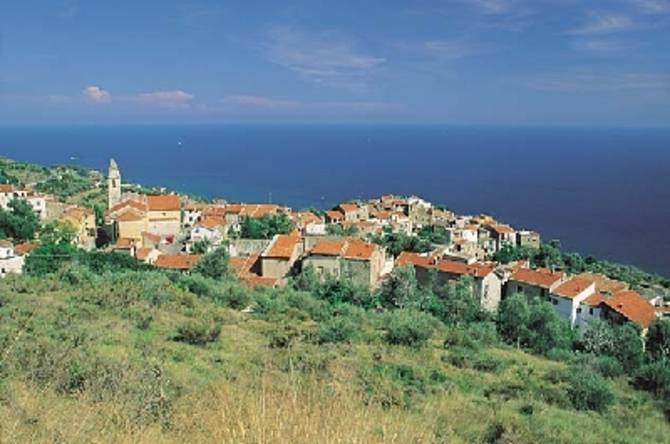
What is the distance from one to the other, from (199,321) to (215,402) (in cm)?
785

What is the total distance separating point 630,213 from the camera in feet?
250

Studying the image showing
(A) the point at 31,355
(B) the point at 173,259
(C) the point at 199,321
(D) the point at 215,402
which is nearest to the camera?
(D) the point at 215,402

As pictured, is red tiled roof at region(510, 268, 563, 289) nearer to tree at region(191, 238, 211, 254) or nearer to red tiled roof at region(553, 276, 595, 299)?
red tiled roof at region(553, 276, 595, 299)

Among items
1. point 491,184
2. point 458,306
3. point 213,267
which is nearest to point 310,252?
point 213,267

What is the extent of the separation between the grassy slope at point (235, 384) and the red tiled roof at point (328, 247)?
1010cm

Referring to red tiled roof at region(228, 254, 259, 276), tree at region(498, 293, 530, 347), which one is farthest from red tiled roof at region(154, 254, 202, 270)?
tree at region(498, 293, 530, 347)

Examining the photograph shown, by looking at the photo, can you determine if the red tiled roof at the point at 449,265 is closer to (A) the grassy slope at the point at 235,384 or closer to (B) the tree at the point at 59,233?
(A) the grassy slope at the point at 235,384

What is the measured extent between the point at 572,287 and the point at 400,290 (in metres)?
9.33

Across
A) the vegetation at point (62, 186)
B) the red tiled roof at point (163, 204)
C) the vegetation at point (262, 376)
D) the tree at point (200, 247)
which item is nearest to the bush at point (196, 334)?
the vegetation at point (262, 376)

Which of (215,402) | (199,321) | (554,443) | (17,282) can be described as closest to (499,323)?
(199,321)

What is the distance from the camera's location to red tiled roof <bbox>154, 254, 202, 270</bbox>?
81.3 feet

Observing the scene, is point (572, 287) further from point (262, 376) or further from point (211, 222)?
point (262, 376)

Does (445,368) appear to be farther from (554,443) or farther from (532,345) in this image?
(532,345)

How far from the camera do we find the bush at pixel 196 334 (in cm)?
1077
